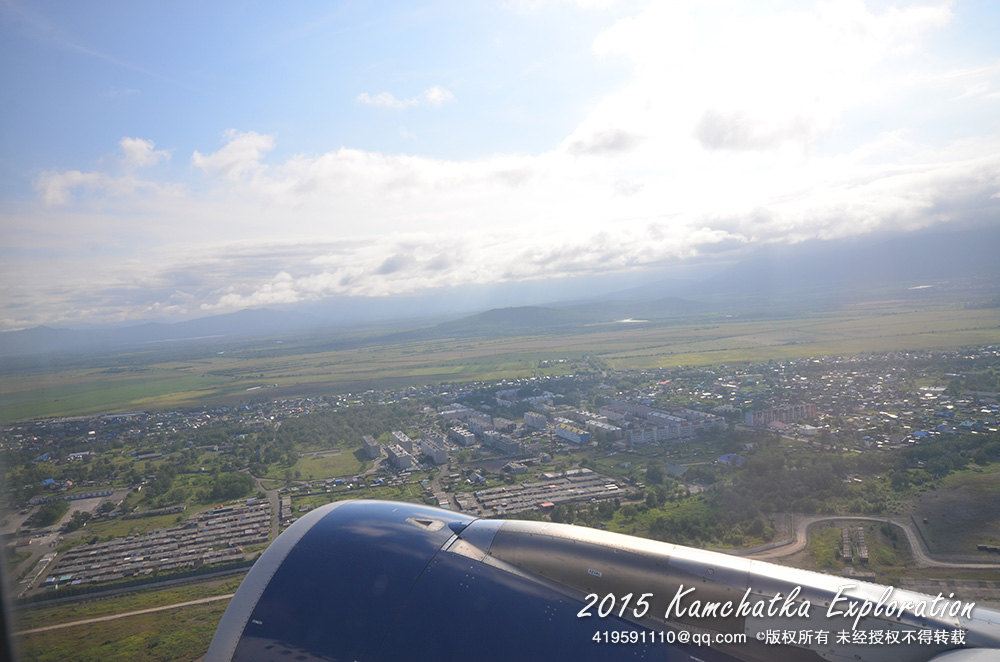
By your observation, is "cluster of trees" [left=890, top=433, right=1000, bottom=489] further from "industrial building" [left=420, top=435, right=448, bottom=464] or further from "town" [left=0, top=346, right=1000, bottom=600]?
"industrial building" [left=420, top=435, right=448, bottom=464]

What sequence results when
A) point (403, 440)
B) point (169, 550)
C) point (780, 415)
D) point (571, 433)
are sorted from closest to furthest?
point (169, 550), point (780, 415), point (571, 433), point (403, 440)

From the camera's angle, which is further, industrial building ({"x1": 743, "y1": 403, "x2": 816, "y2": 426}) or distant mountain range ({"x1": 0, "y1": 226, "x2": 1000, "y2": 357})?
distant mountain range ({"x1": 0, "y1": 226, "x2": 1000, "y2": 357})

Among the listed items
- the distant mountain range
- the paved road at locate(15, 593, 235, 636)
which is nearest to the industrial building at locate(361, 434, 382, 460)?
the paved road at locate(15, 593, 235, 636)

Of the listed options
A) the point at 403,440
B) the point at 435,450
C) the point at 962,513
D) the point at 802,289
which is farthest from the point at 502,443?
the point at 802,289

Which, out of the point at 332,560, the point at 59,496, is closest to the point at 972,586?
the point at 332,560

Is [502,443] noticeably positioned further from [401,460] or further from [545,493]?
[545,493]

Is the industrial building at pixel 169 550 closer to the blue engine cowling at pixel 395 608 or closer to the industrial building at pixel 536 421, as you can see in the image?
the blue engine cowling at pixel 395 608

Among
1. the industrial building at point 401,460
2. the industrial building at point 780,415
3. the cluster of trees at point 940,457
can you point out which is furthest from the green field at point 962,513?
the industrial building at point 401,460
